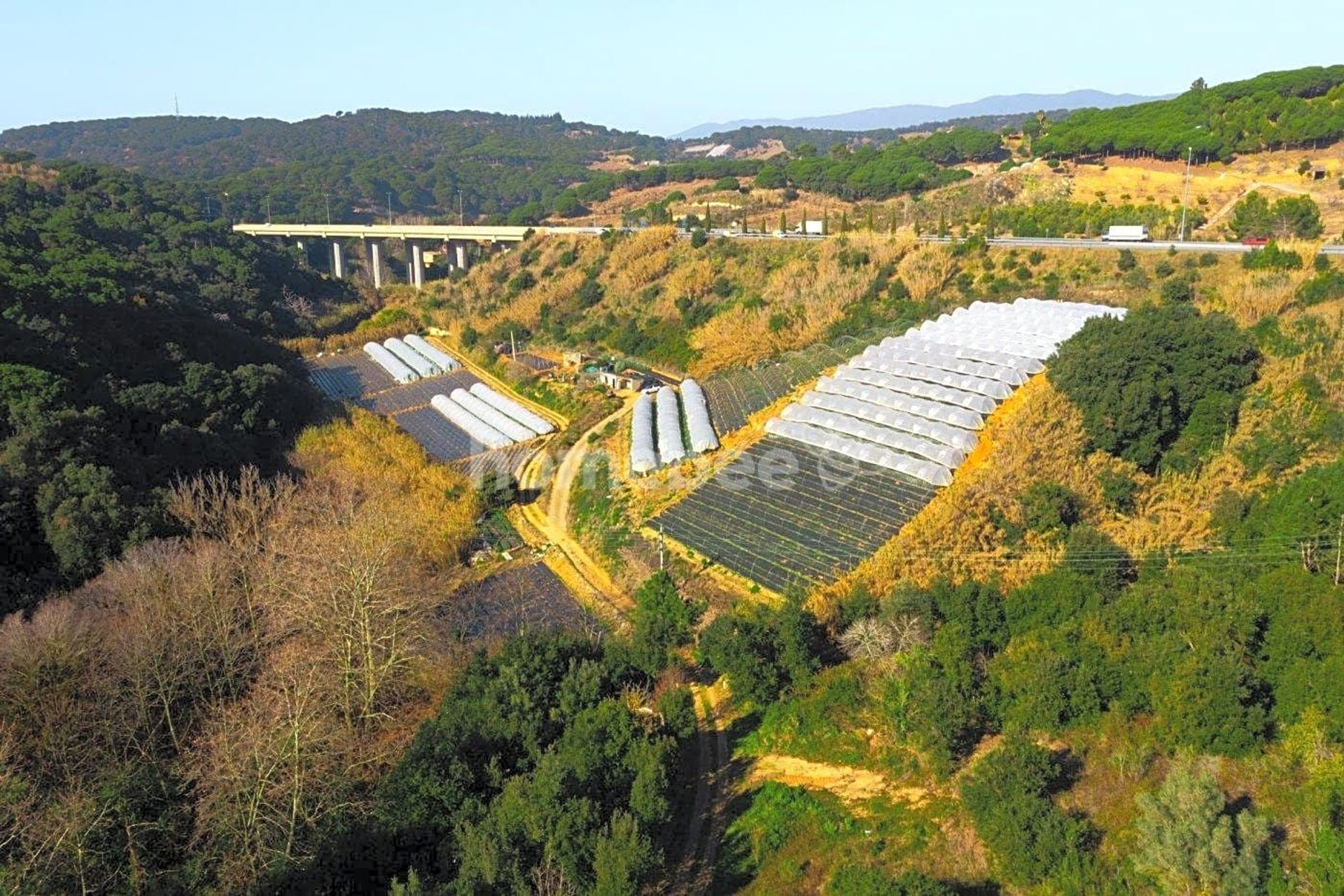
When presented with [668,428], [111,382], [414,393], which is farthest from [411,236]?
[668,428]

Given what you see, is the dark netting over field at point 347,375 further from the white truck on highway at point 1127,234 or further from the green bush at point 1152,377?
the white truck on highway at point 1127,234

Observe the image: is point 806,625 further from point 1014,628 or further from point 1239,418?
point 1239,418

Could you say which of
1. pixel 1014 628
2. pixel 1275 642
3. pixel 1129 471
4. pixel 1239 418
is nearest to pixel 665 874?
pixel 1014 628

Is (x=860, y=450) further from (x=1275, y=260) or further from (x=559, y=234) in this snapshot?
(x=559, y=234)

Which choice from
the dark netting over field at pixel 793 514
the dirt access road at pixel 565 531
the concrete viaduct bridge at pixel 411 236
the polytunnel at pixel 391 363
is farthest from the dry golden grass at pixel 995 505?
the concrete viaduct bridge at pixel 411 236

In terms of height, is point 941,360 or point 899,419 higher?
point 941,360

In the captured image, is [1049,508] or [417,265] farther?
[417,265]

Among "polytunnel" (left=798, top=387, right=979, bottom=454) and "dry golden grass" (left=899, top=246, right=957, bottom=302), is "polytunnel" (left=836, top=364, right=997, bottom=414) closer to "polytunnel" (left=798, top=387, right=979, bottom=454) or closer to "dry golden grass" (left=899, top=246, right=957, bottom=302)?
"polytunnel" (left=798, top=387, right=979, bottom=454)
